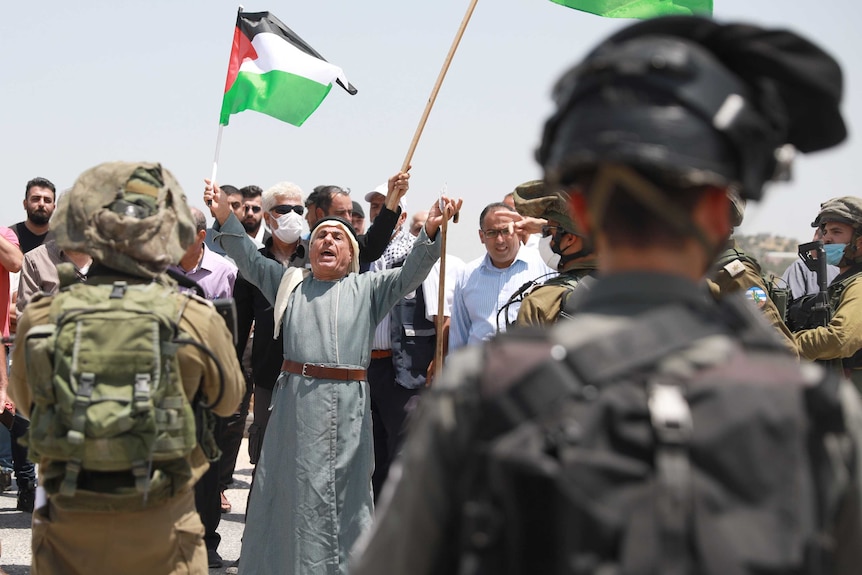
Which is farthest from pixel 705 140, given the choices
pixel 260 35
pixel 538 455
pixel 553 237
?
pixel 260 35

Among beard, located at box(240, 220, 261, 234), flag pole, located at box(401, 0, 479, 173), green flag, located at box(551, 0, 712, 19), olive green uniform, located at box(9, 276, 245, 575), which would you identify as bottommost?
olive green uniform, located at box(9, 276, 245, 575)

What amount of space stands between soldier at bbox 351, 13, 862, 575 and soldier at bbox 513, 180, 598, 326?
3250mm

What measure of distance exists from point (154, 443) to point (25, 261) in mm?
5069

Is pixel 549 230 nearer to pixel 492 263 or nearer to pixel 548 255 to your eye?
pixel 548 255

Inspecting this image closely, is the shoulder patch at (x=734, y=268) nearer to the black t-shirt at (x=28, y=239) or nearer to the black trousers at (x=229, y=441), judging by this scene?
the black trousers at (x=229, y=441)

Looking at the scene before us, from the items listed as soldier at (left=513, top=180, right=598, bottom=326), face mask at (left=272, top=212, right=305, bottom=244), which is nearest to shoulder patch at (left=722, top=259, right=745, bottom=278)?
soldier at (left=513, top=180, right=598, bottom=326)

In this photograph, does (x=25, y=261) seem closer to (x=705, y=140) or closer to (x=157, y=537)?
(x=157, y=537)

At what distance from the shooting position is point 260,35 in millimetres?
7945

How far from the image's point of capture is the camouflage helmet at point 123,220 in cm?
398

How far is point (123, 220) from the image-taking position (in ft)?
13.0

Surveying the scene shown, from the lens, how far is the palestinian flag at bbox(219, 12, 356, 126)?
7859 mm

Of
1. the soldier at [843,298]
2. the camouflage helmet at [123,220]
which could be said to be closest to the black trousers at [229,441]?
the camouflage helmet at [123,220]

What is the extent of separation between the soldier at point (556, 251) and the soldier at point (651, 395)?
3.25 meters

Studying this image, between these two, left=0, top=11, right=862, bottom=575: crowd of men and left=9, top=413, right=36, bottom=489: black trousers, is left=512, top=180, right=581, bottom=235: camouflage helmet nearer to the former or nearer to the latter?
left=0, top=11, right=862, bottom=575: crowd of men
